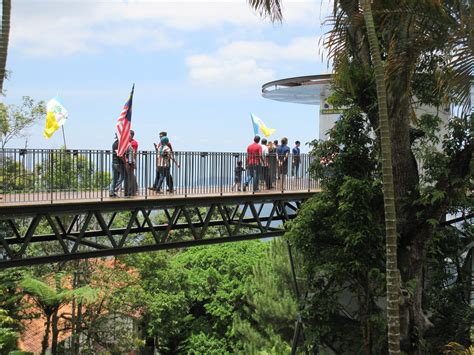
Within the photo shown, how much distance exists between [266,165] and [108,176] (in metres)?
4.75

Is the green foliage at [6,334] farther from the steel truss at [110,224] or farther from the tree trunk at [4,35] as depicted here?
the tree trunk at [4,35]

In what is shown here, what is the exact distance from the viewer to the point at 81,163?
547 inches

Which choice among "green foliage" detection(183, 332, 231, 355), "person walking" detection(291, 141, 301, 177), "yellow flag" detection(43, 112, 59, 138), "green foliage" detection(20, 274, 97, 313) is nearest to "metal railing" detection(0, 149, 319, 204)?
"person walking" detection(291, 141, 301, 177)

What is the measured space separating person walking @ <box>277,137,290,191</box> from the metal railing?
3cm

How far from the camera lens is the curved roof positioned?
1101 inches

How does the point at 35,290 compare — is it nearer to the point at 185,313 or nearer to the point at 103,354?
the point at 103,354

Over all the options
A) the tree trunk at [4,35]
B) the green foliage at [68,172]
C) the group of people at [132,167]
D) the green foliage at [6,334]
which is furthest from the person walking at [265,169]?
the tree trunk at [4,35]

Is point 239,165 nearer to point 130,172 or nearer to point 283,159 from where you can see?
point 283,159

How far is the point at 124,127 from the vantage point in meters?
14.0

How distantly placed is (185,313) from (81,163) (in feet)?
50.6

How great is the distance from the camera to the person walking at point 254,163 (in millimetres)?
17062

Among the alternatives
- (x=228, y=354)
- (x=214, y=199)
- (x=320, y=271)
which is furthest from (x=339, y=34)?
(x=228, y=354)

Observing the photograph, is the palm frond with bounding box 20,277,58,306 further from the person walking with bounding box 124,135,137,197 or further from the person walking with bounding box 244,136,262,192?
the person walking with bounding box 244,136,262,192

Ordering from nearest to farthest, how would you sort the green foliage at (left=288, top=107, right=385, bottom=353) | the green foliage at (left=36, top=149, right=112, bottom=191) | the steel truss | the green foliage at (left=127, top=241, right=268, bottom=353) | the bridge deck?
the green foliage at (left=288, top=107, right=385, bottom=353) < the bridge deck < the steel truss < the green foliage at (left=36, top=149, right=112, bottom=191) < the green foliage at (left=127, top=241, right=268, bottom=353)
